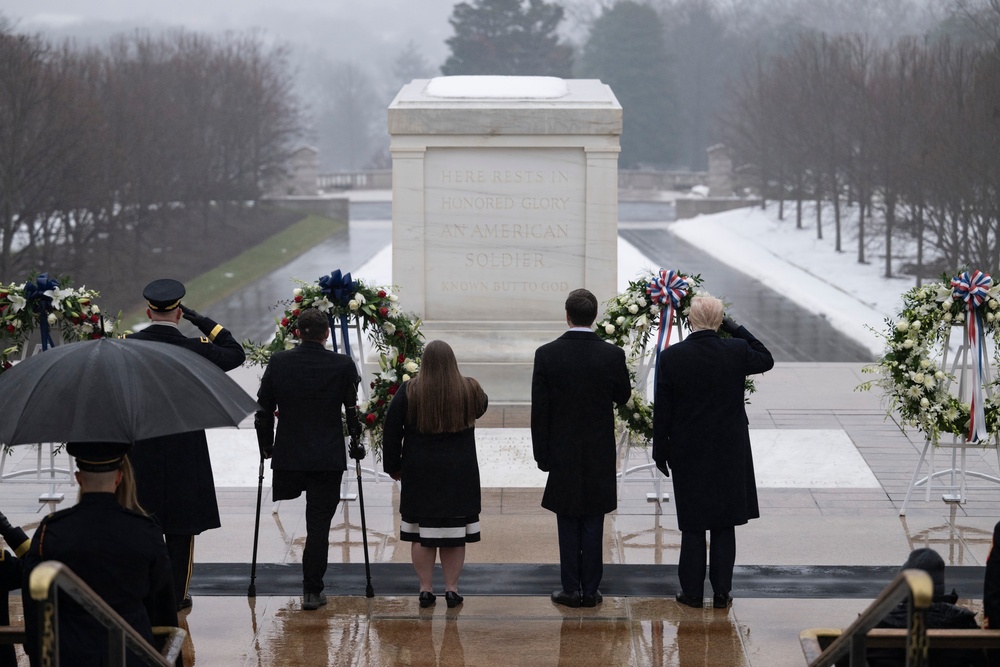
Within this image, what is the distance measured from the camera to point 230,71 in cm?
4375

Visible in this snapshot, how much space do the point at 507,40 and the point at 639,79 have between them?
23.6 feet

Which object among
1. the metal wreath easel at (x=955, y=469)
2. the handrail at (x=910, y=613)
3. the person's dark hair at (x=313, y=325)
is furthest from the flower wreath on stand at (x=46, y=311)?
the handrail at (x=910, y=613)

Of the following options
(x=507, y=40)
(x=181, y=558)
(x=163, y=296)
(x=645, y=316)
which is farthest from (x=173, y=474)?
(x=507, y=40)

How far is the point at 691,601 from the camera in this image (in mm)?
6633

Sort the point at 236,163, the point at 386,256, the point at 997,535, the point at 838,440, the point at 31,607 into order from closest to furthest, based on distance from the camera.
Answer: the point at 31,607 < the point at 997,535 < the point at 838,440 < the point at 386,256 < the point at 236,163

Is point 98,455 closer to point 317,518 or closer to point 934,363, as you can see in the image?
point 317,518

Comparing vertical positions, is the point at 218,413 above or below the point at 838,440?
above

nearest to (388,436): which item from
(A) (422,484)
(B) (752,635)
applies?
(A) (422,484)

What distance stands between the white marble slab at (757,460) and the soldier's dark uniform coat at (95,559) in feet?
16.1

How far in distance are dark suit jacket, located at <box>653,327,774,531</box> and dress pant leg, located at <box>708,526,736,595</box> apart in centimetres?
14

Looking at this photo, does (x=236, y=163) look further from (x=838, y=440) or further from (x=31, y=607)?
(x=31, y=607)

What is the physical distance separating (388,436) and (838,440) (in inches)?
215

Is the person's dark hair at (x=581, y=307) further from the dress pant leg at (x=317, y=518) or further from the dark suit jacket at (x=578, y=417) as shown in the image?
the dress pant leg at (x=317, y=518)

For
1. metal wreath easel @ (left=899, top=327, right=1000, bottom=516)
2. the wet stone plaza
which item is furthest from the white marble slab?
metal wreath easel @ (left=899, top=327, right=1000, bottom=516)
